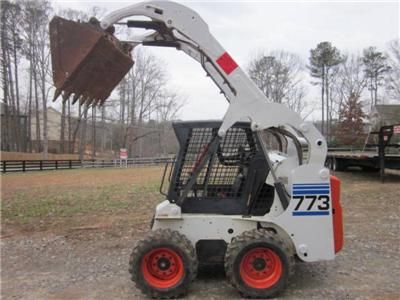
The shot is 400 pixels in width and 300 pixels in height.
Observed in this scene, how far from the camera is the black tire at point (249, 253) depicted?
439 cm

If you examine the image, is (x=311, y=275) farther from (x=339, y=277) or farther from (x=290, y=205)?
(x=290, y=205)

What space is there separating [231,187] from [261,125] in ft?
2.68

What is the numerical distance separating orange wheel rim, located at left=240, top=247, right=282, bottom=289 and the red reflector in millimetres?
2003

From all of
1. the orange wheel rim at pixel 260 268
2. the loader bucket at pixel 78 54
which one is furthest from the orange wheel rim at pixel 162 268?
the loader bucket at pixel 78 54

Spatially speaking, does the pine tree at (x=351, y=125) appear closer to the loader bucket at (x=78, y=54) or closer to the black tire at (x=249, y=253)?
the black tire at (x=249, y=253)

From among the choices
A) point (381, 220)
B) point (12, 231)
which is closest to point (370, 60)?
point (381, 220)

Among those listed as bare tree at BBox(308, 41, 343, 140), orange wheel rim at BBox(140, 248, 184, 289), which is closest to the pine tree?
bare tree at BBox(308, 41, 343, 140)

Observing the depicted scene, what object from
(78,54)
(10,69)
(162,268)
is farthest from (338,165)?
(10,69)

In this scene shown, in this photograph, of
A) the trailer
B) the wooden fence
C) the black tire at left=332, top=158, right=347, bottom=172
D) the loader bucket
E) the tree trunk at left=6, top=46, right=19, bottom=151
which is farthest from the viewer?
the tree trunk at left=6, top=46, right=19, bottom=151

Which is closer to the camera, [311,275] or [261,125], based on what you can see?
[261,125]

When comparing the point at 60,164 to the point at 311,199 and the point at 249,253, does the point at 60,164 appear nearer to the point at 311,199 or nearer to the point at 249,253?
the point at 249,253

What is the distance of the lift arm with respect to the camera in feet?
15.3

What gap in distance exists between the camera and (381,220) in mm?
8578

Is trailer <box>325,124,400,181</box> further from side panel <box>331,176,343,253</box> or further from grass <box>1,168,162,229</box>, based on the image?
side panel <box>331,176,343,253</box>
